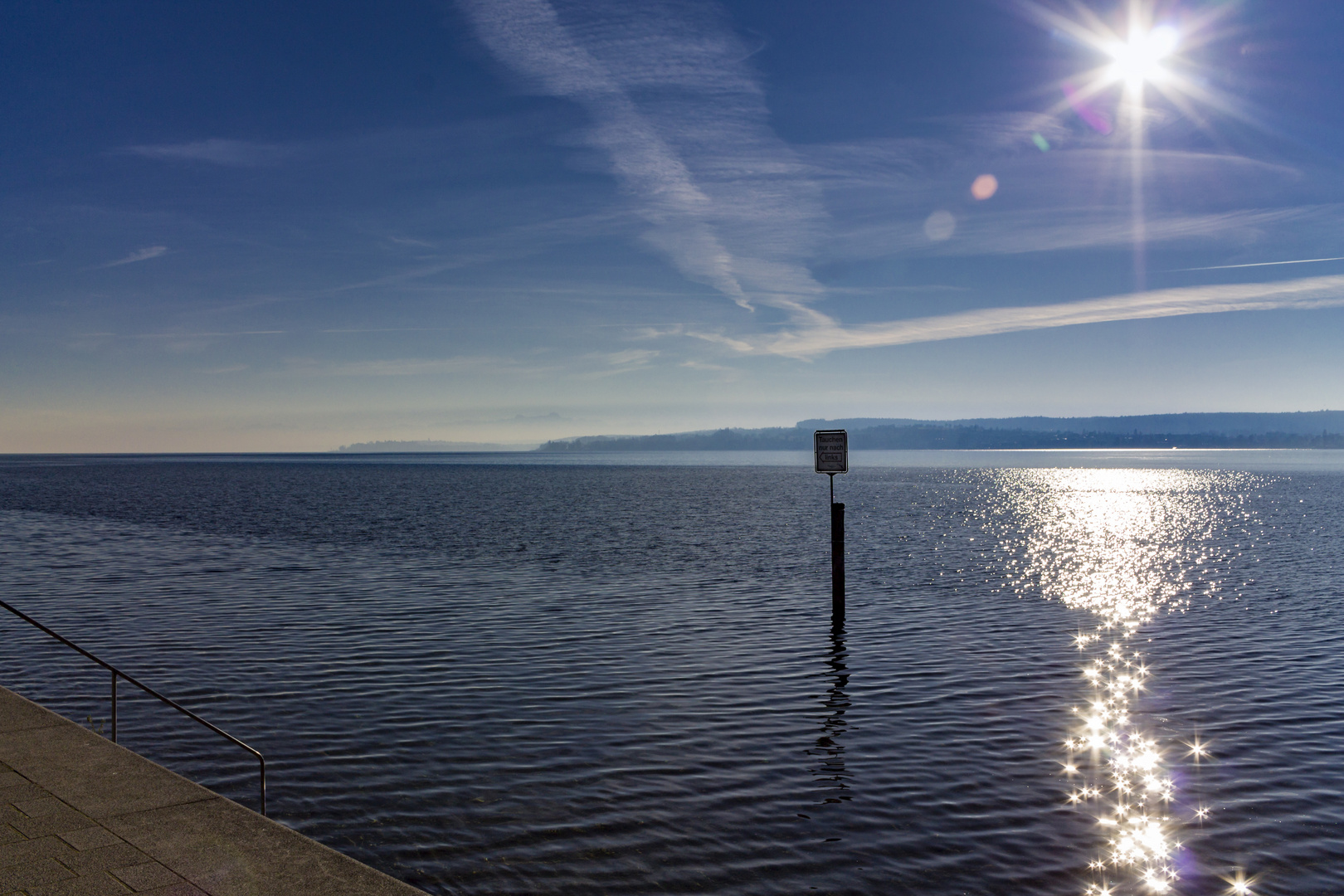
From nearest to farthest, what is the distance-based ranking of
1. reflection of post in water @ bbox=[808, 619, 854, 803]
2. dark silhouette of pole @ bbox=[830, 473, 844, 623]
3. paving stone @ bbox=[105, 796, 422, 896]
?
paving stone @ bbox=[105, 796, 422, 896] → reflection of post in water @ bbox=[808, 619, 854, 803] → dark silhouette of pole @ bbox=[830, 473, 844, 623]

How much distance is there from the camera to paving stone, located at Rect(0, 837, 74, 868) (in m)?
7.54

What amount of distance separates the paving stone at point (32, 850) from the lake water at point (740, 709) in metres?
2.93

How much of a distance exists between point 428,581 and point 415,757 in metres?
19.1

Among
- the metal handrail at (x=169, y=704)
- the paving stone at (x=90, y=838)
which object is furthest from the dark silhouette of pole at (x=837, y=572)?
the paving stone at (x=90, y=838)

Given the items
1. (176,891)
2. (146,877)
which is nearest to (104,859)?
(146,877)

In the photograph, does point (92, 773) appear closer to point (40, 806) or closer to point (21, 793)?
point (21, 793)

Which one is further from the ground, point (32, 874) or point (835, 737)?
point (32, 874)

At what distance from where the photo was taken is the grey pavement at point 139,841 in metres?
7.20

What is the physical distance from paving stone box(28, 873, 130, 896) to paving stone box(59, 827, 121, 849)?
2.43 ft

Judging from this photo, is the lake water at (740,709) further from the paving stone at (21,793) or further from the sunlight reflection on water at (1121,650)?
the paving stone at (21,793)

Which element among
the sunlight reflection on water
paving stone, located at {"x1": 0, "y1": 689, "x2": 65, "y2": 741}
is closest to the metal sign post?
the sunlight reflection on water

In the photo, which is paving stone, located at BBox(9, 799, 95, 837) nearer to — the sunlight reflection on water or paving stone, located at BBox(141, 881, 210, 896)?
paving stone, located at BBox(141, 881, 210, 896)

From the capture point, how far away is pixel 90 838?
8.05 meters

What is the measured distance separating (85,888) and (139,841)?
95 centimetres
